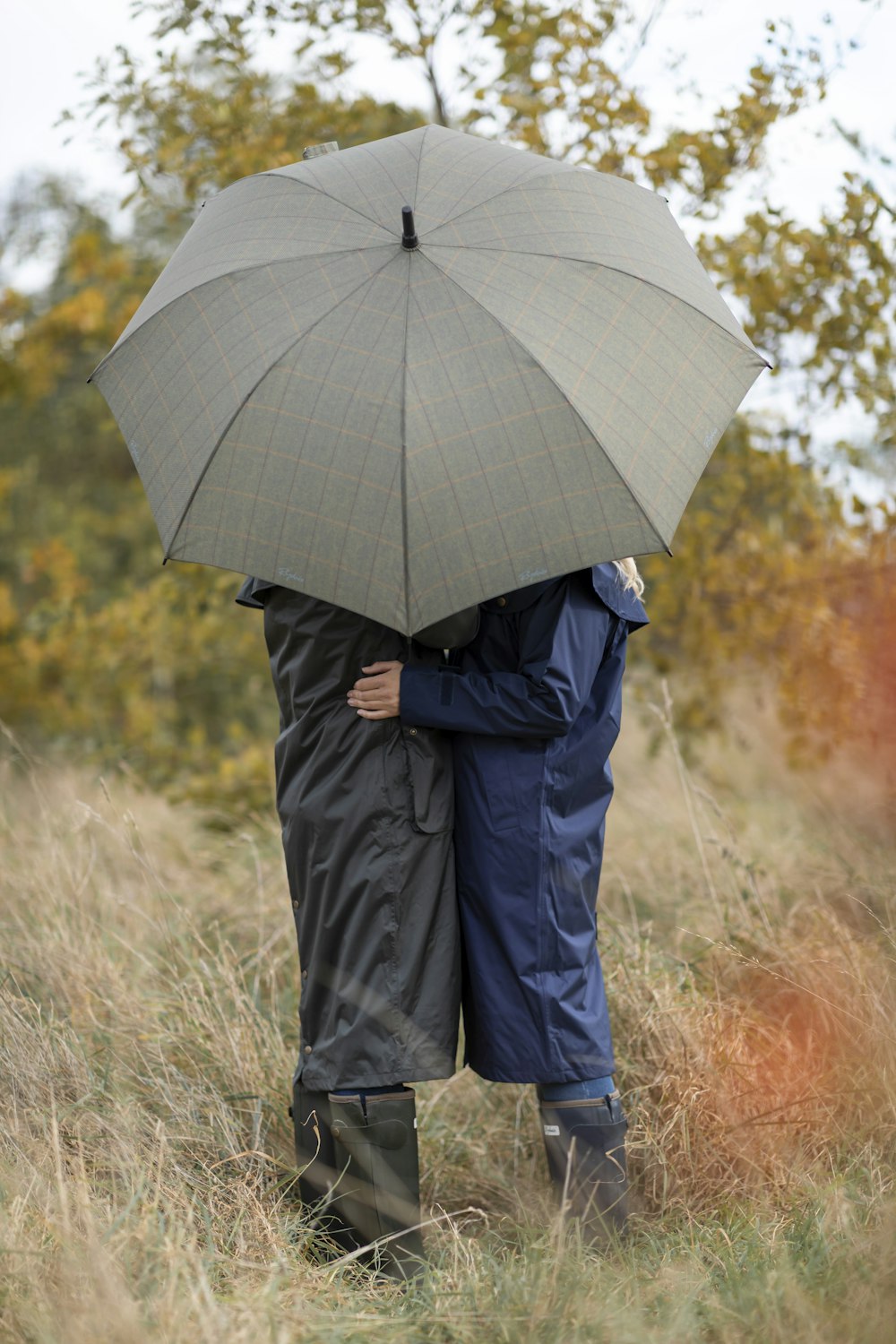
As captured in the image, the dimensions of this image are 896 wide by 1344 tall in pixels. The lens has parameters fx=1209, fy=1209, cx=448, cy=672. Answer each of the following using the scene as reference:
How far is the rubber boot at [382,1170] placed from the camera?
8.02 ft

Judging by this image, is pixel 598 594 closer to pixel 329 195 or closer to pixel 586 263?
pixel 586 263

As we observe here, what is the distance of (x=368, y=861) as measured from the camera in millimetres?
2428

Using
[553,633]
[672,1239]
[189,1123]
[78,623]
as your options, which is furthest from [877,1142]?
[78,623]

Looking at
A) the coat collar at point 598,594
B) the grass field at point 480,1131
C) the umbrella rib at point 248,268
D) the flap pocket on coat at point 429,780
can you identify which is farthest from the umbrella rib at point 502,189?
the grass field at point 480,1131

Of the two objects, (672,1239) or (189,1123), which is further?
(189,1123)

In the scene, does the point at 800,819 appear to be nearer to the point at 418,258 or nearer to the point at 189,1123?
the point at 189,1123

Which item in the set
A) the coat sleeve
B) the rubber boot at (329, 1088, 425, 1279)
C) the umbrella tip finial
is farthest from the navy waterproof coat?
the umbrella tip finial

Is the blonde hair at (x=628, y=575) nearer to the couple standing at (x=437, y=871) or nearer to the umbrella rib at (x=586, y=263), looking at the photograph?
the couple standing at (x=437, y=871)

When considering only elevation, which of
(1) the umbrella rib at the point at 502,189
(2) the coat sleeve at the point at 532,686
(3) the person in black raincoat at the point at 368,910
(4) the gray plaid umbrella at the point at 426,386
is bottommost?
(3) the person in black raincoat at the point at 368,910

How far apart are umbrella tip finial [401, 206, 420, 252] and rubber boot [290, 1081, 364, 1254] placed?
170cm

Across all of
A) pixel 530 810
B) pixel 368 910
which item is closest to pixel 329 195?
pixel 530 810

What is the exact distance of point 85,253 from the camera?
6527 millimetres

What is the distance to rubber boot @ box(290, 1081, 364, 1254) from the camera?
2504 millimetres

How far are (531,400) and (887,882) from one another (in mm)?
2104
